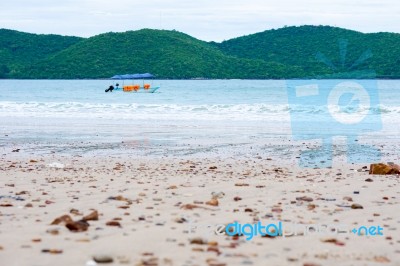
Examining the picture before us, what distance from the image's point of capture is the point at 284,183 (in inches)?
292

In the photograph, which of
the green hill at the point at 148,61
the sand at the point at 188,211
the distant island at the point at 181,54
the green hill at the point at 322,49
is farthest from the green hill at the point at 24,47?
the sand at the point at 188,211

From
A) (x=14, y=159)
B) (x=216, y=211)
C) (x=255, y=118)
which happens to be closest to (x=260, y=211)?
(x=216, y=211)

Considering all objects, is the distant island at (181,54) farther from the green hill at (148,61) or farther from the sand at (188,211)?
the sand at (188,211)

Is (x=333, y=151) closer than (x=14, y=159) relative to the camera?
No

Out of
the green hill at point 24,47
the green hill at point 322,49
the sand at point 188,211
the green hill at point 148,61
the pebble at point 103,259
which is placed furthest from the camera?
the green hill at point 24,47

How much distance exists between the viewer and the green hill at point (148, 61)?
10344cm

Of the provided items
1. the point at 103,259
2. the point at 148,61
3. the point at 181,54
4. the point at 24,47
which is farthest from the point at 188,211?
the point at 24,47

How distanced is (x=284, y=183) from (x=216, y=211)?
6.51ft

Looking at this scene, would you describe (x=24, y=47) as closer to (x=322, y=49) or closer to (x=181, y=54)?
(x=181, y=54)

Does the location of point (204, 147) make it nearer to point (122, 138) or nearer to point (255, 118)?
point (122, 138)

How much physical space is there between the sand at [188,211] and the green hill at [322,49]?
198 ft

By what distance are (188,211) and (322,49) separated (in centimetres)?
8851

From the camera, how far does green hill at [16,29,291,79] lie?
339 feet

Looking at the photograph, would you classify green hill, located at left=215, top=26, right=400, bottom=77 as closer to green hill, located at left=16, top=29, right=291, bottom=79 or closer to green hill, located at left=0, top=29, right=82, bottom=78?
green hill, located at left=16, top=29, right=291, bottom=79
